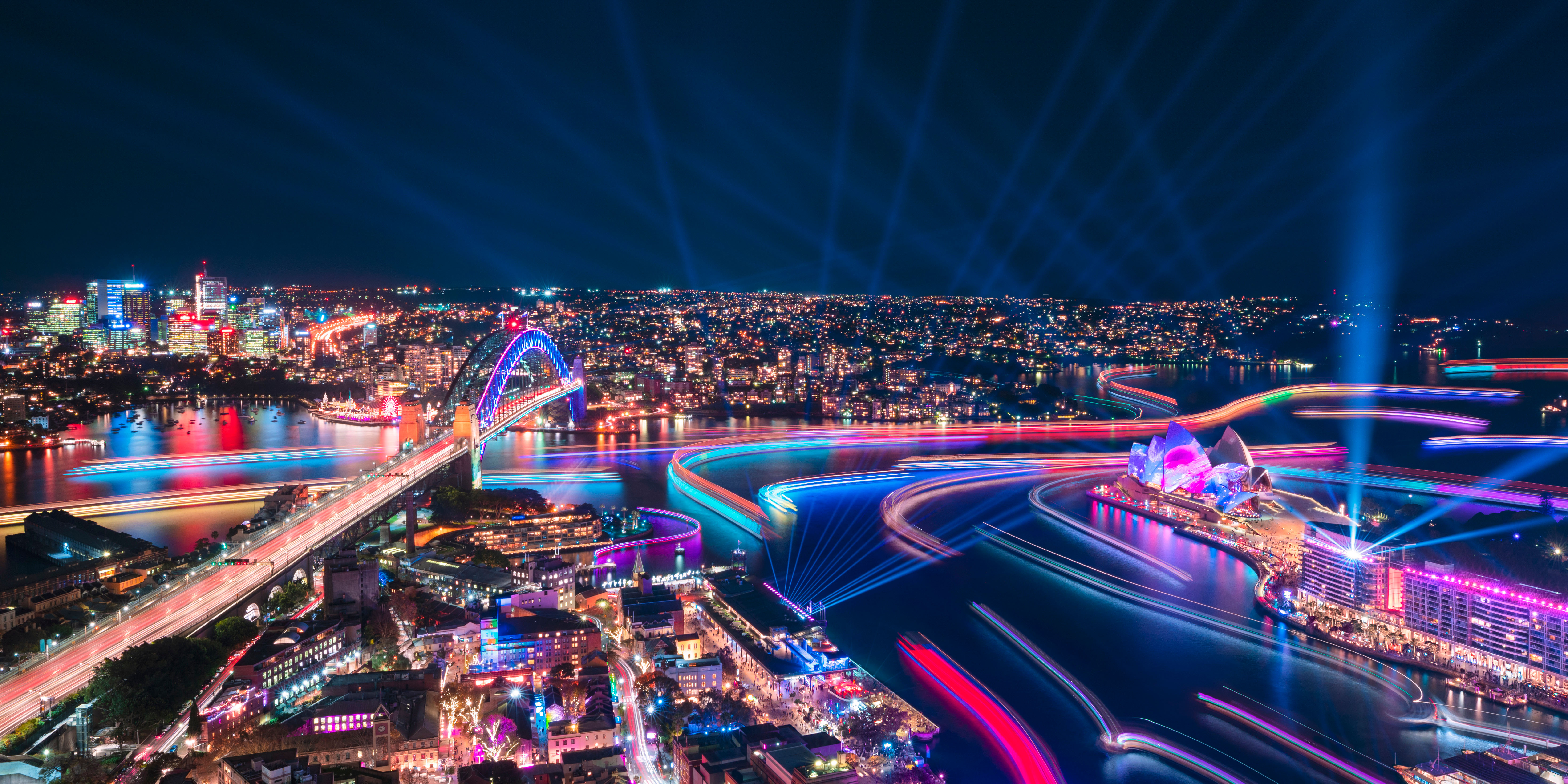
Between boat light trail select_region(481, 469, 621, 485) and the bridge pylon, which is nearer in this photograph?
the bridge pylon

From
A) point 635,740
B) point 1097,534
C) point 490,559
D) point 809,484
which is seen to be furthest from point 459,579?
point 1097,534

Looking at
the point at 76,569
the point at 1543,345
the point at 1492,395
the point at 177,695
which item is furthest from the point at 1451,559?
the point at 1543,345

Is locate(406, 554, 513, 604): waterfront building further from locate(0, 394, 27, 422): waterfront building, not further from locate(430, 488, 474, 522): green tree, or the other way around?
locate(0, 394, 27, 422): waterfront building

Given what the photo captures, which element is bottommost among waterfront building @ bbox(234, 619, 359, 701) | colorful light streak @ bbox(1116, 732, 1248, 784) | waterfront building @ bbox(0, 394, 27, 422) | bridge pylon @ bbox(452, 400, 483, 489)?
colorful light streak @ bbox(1116, 732, 1248, 784)

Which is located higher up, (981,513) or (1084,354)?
(1084,354)

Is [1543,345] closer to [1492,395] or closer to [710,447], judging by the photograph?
[1492,395]

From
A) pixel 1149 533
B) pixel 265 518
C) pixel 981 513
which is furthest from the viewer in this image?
pixel 981 513

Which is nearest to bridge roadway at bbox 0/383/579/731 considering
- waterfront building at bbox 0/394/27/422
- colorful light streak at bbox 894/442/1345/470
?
colorful light streak at bbox 894/442/1345/470
